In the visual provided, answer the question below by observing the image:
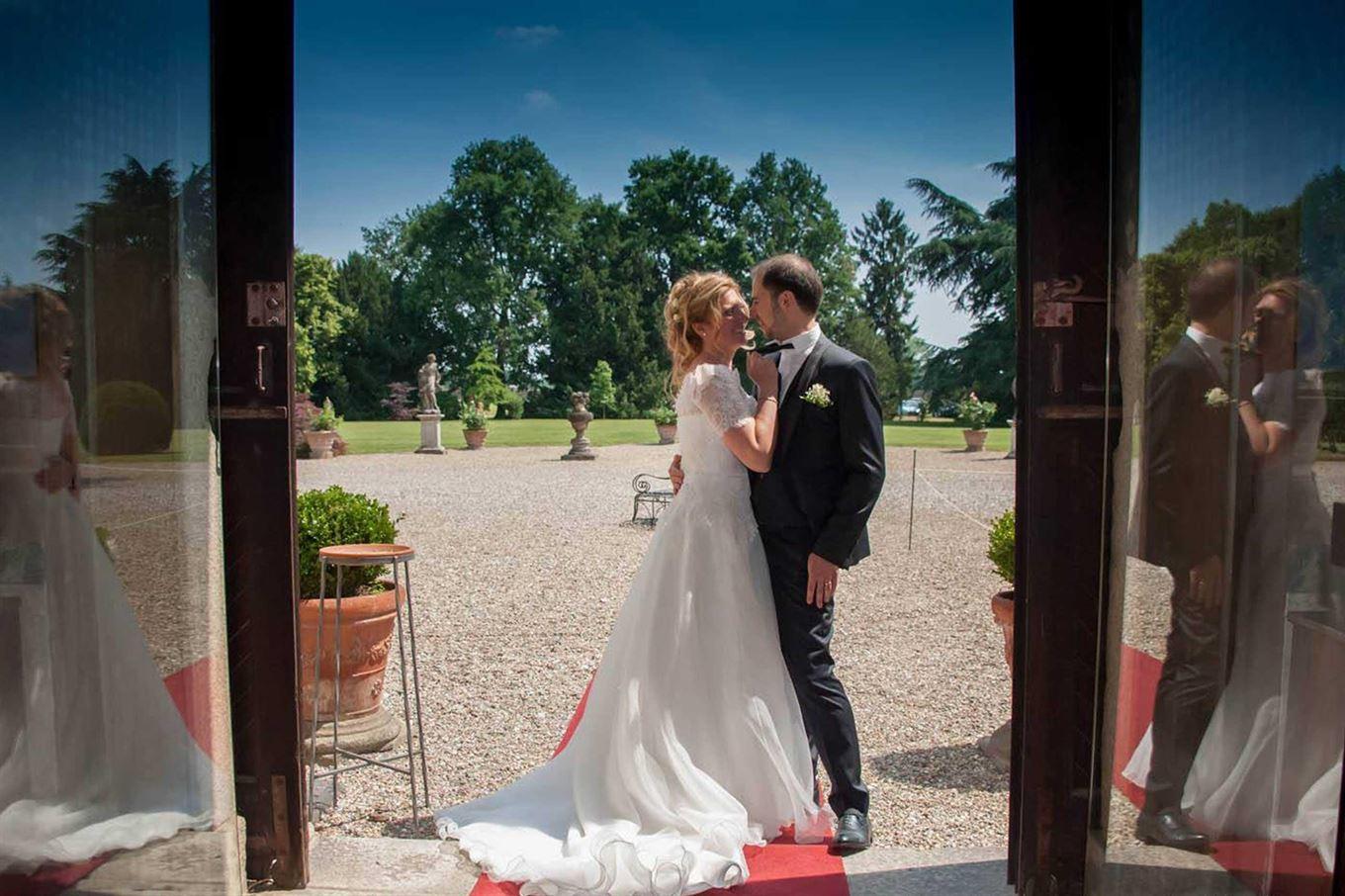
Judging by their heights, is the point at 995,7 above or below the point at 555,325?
above

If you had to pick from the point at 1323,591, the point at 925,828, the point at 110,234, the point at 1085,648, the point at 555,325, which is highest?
the point at 555,325

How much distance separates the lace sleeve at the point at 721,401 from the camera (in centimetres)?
344

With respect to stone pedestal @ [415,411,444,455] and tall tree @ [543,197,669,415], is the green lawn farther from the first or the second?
tall tree @ [543,197,669,415]

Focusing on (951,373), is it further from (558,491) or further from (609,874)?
(609,874)

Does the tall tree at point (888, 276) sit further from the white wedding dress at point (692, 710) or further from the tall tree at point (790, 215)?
the white wedding dress at point (692, 710)

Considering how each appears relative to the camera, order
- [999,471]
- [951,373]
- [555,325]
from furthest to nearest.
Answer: [555,325] → [951,373] → [999,471]

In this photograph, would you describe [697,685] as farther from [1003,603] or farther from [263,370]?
[263,370]

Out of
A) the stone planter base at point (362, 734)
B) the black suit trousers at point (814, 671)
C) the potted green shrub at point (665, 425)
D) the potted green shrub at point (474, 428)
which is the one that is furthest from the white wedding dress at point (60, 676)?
the potted green shrub at point (474, 428)

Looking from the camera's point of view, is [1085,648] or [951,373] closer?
[1085,648]

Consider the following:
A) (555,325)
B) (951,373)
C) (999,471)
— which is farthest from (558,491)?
(555,325)

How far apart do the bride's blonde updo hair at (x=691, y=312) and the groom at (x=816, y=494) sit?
142 millimetres

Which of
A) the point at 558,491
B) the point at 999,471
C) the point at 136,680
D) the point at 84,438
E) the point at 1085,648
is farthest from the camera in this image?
the point at 999,471

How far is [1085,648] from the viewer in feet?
9.20

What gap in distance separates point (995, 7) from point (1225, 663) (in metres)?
44.7
